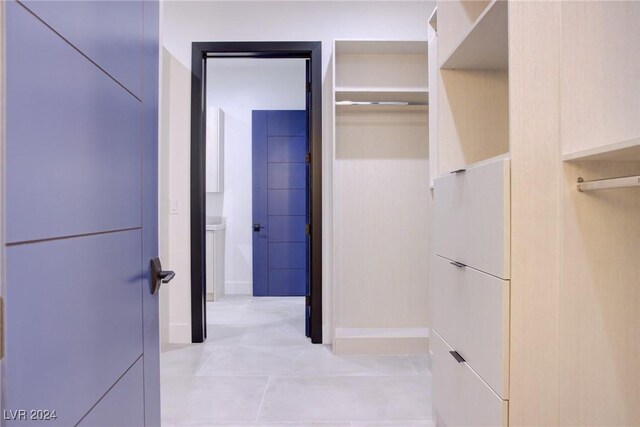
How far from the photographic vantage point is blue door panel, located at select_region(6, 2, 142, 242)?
540mm

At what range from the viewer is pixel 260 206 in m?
4.75

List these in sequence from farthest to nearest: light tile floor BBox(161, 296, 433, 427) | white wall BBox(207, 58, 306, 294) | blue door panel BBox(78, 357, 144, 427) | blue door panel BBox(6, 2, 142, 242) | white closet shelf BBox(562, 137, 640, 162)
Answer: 1. white wall BBox(207, 58, 306, 294)
2. light tile floor BBox(161, 296, 433, 427)
3. white closet shelf BBox(562, 137, 640, 162)
4. blue door panel BBox(78, 357, 144, 427)
5. blue door panel BBox(6, 2, 142, 242)

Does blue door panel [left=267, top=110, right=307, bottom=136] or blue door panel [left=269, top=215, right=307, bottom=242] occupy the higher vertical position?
blue door panel [left=267, top=110, right=307, bottom=136]

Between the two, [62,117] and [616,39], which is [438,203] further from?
[62,117]

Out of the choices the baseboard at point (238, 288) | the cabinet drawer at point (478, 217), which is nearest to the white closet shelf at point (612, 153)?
the cabinet drawer at point (478, 217)

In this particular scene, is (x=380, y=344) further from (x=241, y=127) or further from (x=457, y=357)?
(x=241, y=127)

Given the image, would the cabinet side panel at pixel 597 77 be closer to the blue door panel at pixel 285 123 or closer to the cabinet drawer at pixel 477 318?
the cabinet drawer at pixel 477 318

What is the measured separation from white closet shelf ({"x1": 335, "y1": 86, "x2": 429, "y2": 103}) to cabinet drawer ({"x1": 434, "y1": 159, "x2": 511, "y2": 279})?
1.35m

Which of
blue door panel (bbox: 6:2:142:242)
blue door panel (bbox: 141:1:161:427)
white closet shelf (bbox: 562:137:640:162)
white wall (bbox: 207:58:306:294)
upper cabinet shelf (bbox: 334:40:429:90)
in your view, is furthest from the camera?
white wall (bbox: 207:58:306:294)

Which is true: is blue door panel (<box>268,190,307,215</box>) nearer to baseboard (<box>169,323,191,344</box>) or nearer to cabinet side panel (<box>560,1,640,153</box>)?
baseboard (<box>169,323,191,344</box>)

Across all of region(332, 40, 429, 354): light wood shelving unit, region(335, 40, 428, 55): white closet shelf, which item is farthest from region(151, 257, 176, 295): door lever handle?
region(335, 40, 428, 55): white closet shelf

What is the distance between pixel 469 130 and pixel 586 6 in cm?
67

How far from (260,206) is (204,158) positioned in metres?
1.76

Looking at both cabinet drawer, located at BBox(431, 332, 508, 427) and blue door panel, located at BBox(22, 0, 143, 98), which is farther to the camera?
cabinet drawer, located at BBox(431, 332, 508, 427)
